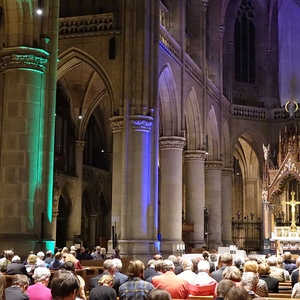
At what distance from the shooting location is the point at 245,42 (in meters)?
45.0

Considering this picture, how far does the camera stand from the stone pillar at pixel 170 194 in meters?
28.9

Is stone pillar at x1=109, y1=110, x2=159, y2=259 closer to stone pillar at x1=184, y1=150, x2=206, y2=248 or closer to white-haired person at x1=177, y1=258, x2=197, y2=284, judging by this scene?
stone pillar at x1=184, y1=150, x2=206, y2=248

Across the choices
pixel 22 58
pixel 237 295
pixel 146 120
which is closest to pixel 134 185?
pixel 146 120

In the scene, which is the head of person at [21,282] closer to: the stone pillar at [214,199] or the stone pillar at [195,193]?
the stone pillar at [195,193]

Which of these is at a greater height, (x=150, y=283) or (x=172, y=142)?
(x=172, y=142)

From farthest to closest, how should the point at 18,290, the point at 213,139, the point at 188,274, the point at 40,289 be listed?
the point at 213,139 → the point at 188,274 → the point at 40,289 → the point at 18,290

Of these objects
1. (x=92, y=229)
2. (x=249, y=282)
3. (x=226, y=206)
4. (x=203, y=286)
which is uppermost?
(x=226, y=206)

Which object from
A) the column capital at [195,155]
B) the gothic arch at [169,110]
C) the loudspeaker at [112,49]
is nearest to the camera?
the loudspeaker at [112,49]

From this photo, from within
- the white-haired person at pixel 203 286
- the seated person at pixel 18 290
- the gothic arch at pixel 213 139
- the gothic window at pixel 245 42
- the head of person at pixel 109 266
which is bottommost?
the white-haired person at pixel 203 286

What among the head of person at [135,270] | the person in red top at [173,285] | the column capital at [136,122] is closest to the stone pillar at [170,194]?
the column capital at [136,122]

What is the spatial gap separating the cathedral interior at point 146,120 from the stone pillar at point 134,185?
0.04 metres

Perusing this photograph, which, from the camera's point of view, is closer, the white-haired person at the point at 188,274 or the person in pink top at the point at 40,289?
the person in pink top at the point at 40,289

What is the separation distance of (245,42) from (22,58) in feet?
102

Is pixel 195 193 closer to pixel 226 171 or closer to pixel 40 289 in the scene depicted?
pixel 226 171
